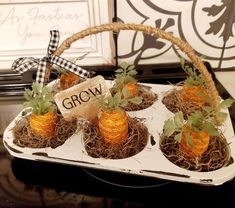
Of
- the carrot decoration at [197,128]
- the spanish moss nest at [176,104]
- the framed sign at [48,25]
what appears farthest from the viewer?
the framed sign at [48,25]

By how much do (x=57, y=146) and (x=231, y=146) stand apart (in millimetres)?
288

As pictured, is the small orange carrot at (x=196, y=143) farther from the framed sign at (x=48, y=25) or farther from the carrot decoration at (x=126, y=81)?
the framed sign at (x=48, y=25)

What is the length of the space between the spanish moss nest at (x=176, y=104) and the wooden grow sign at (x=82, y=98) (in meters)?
0.15

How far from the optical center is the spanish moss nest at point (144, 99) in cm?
59

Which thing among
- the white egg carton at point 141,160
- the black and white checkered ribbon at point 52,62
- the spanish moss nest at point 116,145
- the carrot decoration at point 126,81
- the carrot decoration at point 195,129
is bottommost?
the white egg carton at point 141,160

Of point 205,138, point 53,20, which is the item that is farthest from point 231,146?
point 53,20

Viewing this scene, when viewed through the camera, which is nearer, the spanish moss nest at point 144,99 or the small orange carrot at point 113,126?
the small orange carrot at point 113,126

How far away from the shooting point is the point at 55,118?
52 centimetres

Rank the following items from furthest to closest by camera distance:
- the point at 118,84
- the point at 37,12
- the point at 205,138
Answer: the point at 37,12
the point at 118,84
the point at 205,138

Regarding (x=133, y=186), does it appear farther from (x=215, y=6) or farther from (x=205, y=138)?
(x=215, y=6)

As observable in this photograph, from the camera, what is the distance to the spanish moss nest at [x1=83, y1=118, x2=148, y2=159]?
487mm

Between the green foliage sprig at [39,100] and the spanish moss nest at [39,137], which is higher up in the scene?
the green foliage sprig at [39,100]

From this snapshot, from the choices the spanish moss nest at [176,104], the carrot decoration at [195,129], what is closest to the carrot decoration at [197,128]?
the carrot decoration at [195,129]

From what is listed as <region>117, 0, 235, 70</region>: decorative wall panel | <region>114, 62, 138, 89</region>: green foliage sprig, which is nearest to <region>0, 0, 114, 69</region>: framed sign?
<region>117, 0, 235, 70</region>: decorative wall panel
